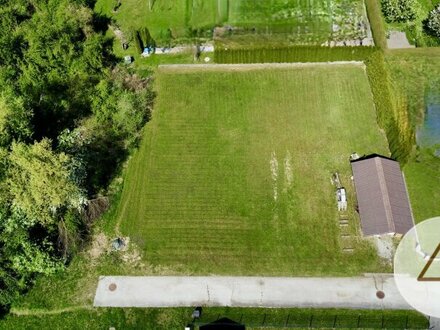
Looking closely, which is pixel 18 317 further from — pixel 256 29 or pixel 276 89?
pixel 256 29

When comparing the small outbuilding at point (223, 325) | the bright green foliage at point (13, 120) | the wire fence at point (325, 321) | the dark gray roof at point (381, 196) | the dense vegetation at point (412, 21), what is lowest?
the wire fence at point (325, 321)

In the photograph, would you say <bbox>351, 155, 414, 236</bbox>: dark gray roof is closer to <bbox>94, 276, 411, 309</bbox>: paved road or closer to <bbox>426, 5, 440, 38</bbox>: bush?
<bbox>94, 276, 411, 309</bbox>: paved road

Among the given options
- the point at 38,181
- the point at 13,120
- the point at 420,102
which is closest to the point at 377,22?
the point at 420,102

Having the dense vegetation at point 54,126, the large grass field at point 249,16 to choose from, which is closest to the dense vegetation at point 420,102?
the large grass field at point 249,16

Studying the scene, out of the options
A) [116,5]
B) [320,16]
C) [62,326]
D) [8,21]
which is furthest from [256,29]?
[62,326]

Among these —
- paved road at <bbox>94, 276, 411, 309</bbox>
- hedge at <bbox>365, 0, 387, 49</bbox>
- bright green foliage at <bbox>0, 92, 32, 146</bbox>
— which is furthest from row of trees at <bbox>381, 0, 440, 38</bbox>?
bright green foliage at <bbox>0, 92, 32, 146</bbox>

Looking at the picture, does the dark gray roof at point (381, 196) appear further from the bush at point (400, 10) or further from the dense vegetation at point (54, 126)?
the dense vegetation at point (54, 126)

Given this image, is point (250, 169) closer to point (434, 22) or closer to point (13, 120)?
point (13, 120)
